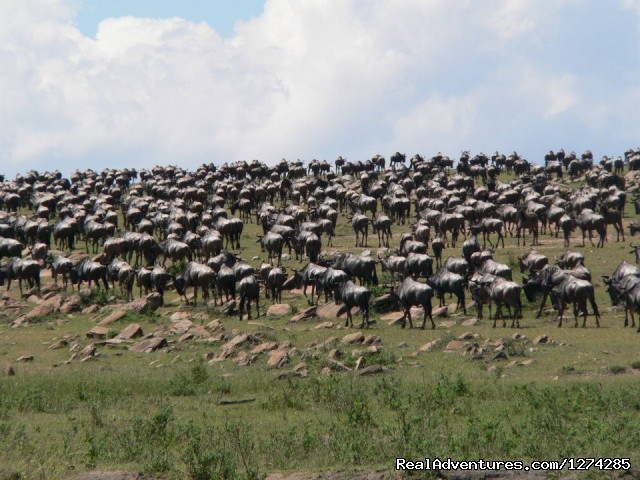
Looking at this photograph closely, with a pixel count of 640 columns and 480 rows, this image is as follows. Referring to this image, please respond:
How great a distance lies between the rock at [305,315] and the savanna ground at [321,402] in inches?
13.2

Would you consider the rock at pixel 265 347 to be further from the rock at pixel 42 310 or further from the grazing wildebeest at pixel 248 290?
the rock at pixel 42 310

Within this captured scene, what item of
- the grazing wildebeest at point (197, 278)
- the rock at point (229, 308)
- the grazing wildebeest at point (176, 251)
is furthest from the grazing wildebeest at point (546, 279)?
the grazing wildebeest at point (176, 251)

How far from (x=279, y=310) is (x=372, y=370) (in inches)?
536

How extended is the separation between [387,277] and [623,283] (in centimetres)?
1238

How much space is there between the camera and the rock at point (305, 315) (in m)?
35.1

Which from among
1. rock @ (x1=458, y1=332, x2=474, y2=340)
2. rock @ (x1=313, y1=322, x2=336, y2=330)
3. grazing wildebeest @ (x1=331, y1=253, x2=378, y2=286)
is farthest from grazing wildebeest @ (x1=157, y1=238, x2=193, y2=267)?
rock @ (x1=458, y1=332, x2=474, y2=340)

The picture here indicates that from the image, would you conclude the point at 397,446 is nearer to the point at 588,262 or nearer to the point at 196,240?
the point at 588,262

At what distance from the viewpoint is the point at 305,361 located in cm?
2570

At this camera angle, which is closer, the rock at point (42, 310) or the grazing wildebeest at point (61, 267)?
the rock at point (42, 310)

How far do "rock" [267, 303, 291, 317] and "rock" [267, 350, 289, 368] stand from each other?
10.3 m

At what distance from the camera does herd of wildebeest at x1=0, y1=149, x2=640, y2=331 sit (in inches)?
1388

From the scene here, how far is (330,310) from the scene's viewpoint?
118 feet

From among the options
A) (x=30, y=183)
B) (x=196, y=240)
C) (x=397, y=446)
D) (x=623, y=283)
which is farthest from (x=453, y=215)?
(x=30, y=183)

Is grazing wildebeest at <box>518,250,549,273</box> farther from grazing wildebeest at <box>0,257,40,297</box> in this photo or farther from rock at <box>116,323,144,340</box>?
grazing wildebeest at <box>0,257,40,297</box>
